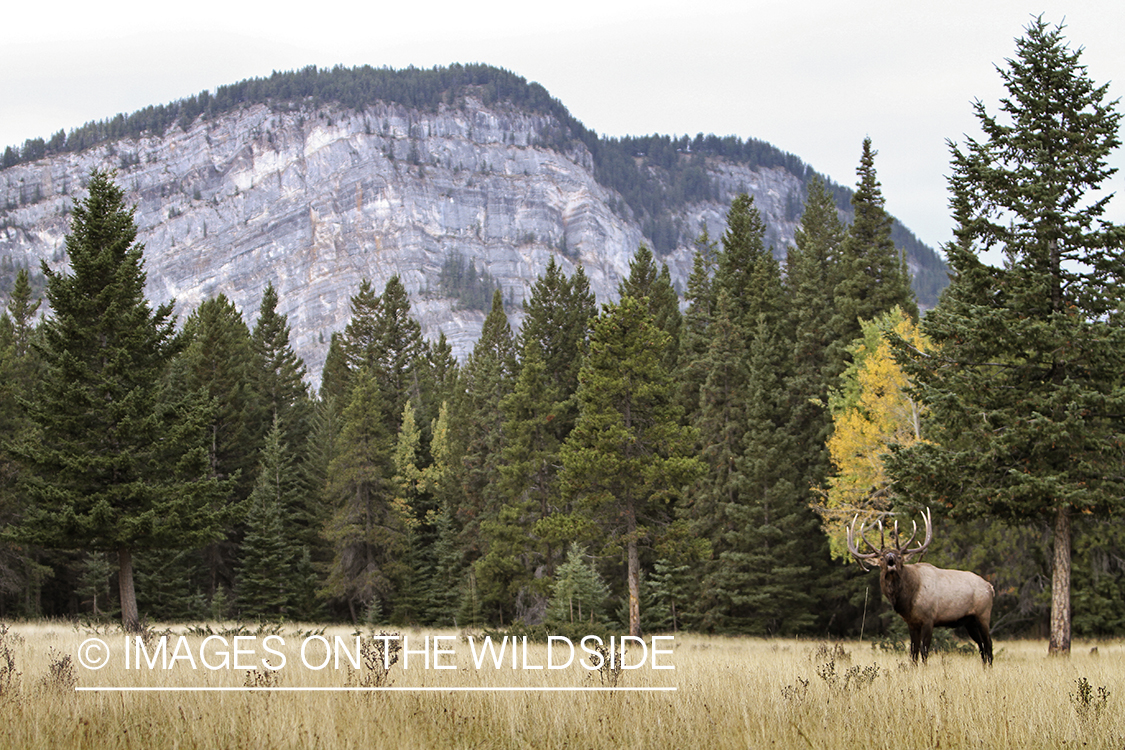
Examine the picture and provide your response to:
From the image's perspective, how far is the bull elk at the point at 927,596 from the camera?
41.0ft

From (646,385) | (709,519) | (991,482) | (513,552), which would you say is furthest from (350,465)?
(991,482)

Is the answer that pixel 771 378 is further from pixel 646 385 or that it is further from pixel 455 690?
pixel 455 690

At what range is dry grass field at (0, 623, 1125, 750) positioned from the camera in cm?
627

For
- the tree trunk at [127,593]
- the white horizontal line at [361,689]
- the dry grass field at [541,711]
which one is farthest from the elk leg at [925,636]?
the tree trunk at [127,593]

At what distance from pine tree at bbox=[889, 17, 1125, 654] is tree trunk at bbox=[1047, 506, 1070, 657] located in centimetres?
3

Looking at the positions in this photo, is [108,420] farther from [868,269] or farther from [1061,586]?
[868,269]

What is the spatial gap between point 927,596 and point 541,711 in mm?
7990

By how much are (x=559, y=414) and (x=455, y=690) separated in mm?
30561

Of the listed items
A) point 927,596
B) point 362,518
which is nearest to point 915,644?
point 927,596

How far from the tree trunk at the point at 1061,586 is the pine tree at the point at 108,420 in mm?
20732

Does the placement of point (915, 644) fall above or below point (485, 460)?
below

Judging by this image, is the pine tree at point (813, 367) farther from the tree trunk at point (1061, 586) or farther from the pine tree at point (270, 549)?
the pine tree at point (270, 549)

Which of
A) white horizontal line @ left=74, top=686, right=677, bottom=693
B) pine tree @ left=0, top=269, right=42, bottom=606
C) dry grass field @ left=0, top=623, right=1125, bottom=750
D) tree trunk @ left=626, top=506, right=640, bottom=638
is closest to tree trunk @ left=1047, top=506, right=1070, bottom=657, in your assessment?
dry grass field @ left=0, top=623, right=1125, bottom=750

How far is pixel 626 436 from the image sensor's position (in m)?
27.3
